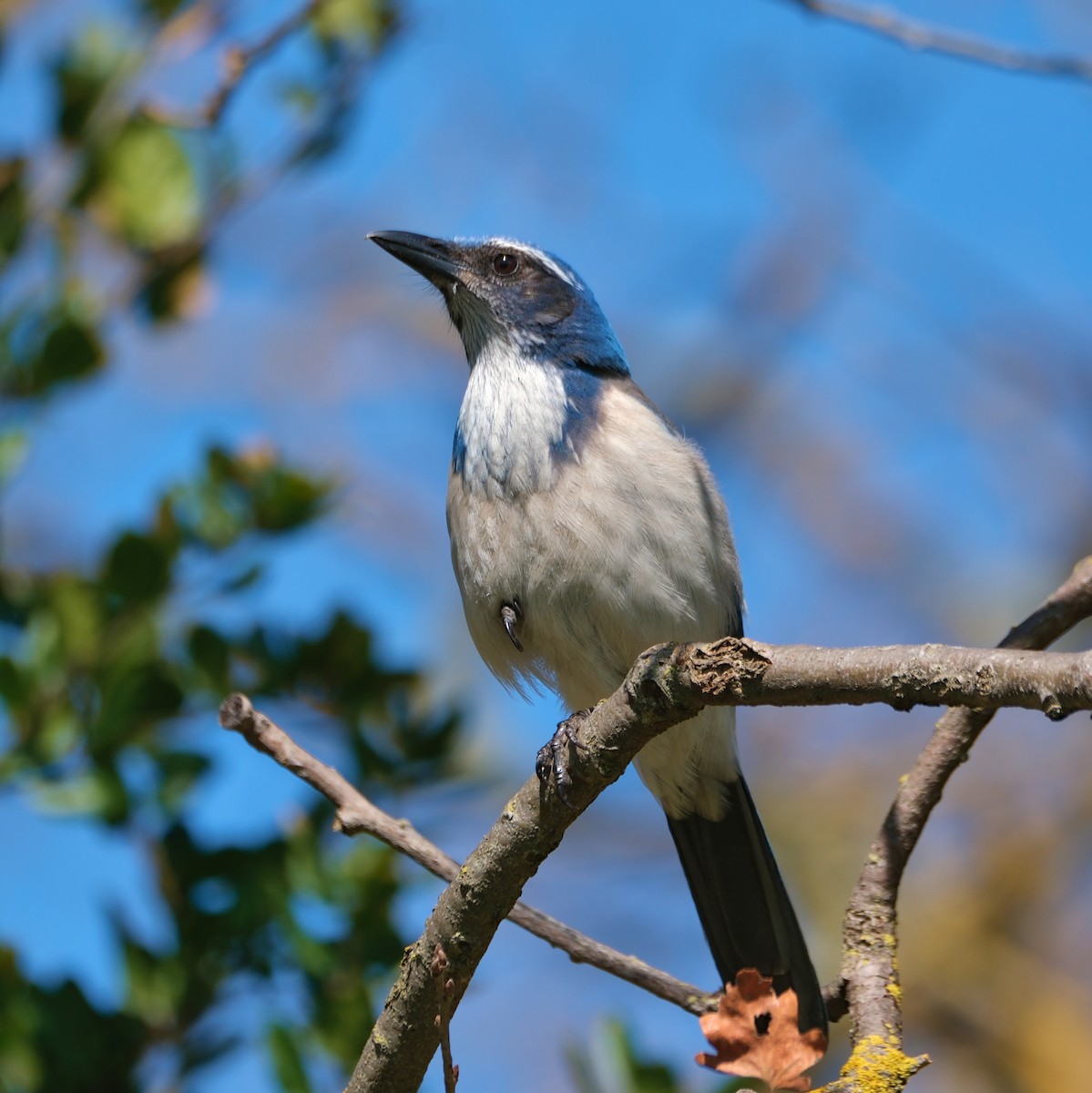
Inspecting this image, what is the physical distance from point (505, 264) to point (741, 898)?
2.80m

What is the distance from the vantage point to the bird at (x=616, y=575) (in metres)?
4.43

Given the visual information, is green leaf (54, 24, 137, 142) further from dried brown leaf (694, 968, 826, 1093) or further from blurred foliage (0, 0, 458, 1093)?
dried brown leaf (694, 968, 826, 1093)

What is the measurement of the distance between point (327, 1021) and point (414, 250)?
3313 mm

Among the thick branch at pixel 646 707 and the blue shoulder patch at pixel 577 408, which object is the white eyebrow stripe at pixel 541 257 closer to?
the blue shoulder patch at pixel 577 408

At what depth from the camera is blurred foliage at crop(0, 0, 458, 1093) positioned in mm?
3629

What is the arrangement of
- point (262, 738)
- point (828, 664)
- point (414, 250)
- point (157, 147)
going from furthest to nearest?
point (414, 250) < point (157, 147) < point (262, 738) < point (828, 664)

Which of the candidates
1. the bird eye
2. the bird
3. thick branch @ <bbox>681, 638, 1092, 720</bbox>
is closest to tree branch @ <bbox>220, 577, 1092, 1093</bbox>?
thick branch @ <bbox>681, 638, 1092, 720</bbox>

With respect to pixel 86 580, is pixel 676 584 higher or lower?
higher

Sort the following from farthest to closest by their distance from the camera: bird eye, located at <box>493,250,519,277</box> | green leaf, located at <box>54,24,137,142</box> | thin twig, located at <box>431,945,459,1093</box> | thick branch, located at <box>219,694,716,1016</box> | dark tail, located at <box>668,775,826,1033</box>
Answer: bird eye, located at <box>493,250,519,277</box> < dark tail, located at <box>668,775,826,1033</box> < green leaf, located at <box>54,24,137,142</box> < thick branch, located at <box>219,694,716,1016</box> < thin twig, located at <box>431,945,459,1093</box>

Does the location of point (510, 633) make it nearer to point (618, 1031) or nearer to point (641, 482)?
point (641, 482)

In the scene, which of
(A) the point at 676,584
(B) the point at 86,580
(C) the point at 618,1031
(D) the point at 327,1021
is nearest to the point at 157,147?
(B) the point at 86,580

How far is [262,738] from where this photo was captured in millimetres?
3414

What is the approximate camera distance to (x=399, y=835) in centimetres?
356

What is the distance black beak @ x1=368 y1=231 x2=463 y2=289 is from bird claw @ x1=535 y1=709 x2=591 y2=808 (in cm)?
286
